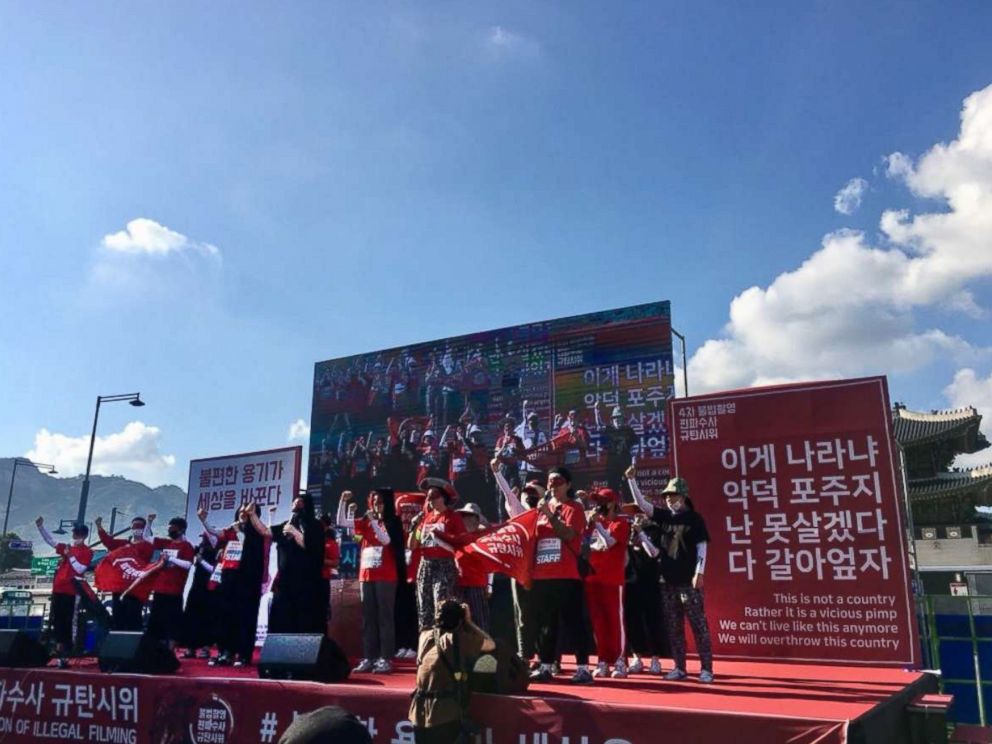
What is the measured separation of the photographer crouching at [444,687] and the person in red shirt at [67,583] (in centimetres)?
570

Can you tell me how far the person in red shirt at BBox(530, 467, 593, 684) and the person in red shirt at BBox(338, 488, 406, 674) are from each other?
1.44 m

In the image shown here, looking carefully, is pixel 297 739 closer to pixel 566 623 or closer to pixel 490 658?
pixel 490 658

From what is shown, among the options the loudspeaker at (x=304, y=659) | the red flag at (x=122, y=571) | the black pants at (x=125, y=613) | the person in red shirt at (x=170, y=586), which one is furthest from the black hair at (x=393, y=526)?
the black pants at (x=125, y=613)

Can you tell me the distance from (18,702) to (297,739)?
639 centimetres

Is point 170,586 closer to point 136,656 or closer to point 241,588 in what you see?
point 241,588

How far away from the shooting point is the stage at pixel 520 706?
148 inches

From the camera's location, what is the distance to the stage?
12.4 feet

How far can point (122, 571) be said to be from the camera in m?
7.93

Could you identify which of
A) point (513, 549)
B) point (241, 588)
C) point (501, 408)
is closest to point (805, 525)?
point (513, 549)

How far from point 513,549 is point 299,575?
244 centimetres

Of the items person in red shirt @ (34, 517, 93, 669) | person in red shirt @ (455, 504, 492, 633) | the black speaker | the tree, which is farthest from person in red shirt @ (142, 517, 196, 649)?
the tree

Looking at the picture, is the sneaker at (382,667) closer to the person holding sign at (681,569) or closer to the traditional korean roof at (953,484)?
the person holding sign at (681,569)

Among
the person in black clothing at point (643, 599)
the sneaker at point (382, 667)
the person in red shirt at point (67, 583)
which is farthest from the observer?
the person in red shirt at point (67, 583)

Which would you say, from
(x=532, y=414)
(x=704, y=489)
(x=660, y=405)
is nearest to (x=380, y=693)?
(x=704, y=489)
